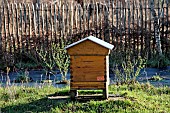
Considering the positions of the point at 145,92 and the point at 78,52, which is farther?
the point at 145,92

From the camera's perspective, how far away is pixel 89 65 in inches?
257

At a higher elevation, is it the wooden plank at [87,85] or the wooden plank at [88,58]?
the wooden plank at [88,58]

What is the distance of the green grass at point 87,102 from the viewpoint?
244 inches

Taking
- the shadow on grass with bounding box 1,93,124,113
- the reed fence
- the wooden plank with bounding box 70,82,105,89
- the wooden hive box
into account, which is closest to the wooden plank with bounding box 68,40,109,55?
the wooden hive box

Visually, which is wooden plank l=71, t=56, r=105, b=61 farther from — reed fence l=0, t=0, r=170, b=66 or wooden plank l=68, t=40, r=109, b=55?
reed fence l=0, t=0, r=170, b=66

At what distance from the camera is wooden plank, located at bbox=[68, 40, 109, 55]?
6473 mm

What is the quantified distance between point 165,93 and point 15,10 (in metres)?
6.19

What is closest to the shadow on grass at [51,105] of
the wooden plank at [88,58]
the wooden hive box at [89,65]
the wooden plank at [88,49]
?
the wooden hive box at [89,65]

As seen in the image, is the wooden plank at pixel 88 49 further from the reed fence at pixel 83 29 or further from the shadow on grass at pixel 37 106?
the reed fence at pixel 83 29

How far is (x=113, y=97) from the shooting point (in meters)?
6.67

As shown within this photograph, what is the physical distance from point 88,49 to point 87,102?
2.85 ft

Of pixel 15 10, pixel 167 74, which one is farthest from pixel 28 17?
pixel 167 74

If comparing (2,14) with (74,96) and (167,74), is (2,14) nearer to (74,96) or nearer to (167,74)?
(167,74)

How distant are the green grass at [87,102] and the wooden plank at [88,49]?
78 cm
